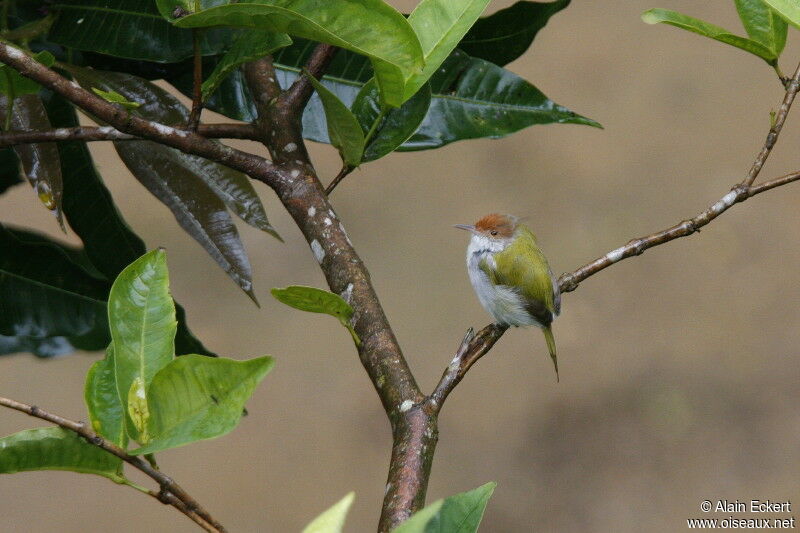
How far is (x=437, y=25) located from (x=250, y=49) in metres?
0.19

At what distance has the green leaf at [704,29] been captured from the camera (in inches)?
44.7

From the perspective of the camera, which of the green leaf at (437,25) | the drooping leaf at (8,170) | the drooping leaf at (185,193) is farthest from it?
the drooping leaf at (8,170)

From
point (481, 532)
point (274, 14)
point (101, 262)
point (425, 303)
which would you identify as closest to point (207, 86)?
point (274, 14)

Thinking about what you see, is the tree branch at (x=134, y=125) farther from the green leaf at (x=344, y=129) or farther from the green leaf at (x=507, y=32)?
the green leaf at (x=507, y=32)

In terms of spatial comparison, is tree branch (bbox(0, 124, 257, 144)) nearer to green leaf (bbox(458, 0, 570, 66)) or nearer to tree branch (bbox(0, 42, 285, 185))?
tree branch (bbox(0, 42, 285, 185))

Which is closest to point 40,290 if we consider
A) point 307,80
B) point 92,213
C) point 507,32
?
point 92,213

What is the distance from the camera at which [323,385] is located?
5.18m

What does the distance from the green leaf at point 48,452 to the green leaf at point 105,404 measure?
3cm

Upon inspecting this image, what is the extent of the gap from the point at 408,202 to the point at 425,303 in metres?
A: 0.75

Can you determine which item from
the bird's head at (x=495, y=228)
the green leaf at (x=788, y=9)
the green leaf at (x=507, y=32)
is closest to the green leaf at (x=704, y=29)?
the green leaf at (x=788, y=9)

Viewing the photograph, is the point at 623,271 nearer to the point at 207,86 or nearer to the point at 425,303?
the point at 425,303

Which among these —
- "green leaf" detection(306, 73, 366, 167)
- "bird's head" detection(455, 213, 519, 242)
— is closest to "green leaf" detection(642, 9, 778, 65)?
"green leaf" detection(306, 73, 366, 167)

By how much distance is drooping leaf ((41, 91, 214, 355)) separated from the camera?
1.33 meters

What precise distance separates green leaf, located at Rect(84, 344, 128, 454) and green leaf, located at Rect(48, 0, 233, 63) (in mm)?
550
